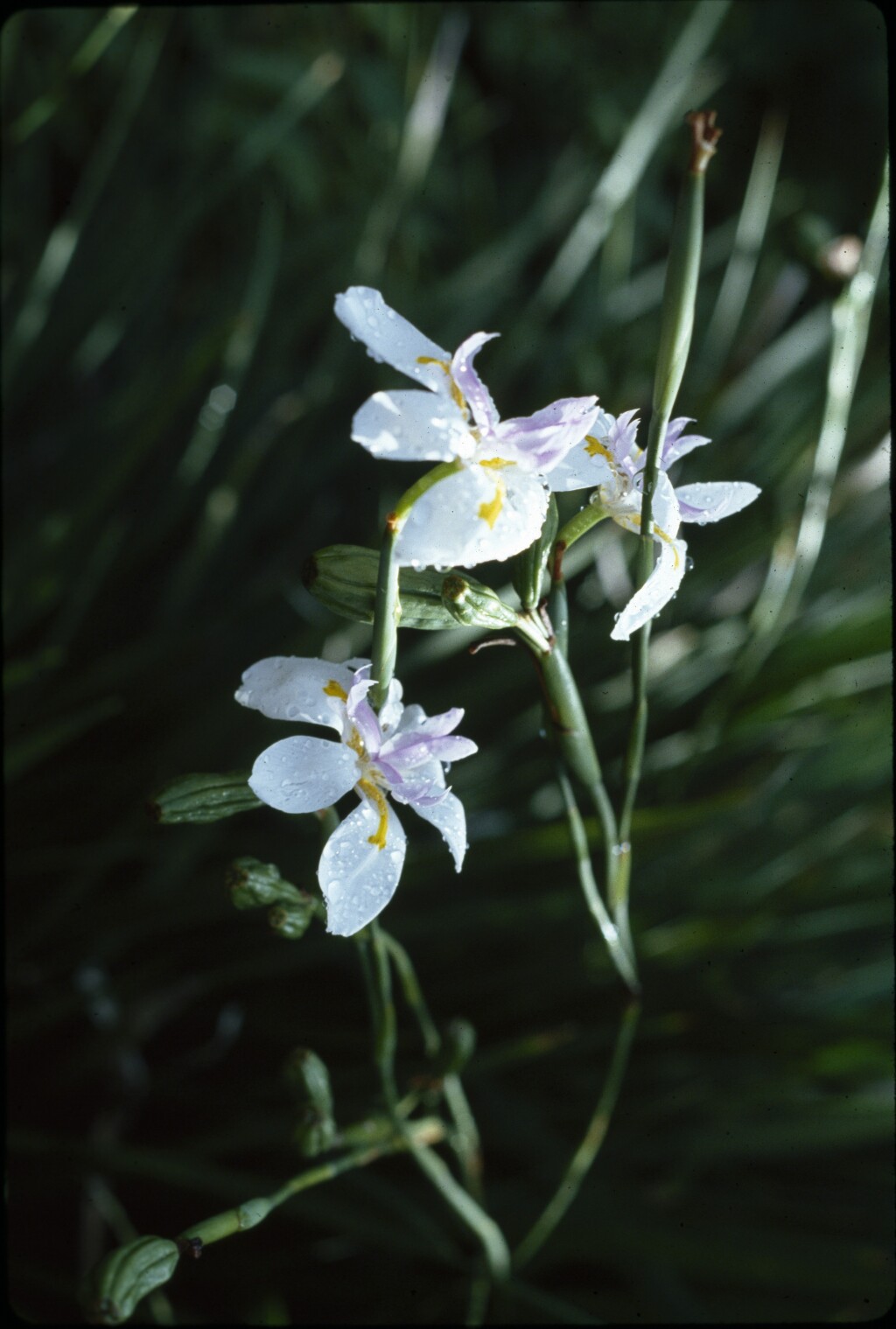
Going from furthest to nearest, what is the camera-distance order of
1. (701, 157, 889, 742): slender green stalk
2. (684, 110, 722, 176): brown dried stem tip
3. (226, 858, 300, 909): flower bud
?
(701, 157, 889, 742): slender green stalk < (226, 858, 300, 909): flower bud < (684, 110, 722, 176): brown dried stem tip

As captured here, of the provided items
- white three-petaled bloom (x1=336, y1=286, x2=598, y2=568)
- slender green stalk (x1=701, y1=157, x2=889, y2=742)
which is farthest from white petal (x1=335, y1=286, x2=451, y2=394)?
slender green stalk (x1=701, y1=157, x2=889, y2=742)

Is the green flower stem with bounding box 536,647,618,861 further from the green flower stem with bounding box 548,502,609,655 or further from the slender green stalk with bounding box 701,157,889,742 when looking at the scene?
the slender green stalk with bounding box 701,157,889,742

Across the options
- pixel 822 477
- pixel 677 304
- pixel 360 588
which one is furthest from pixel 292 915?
pixel 822 477

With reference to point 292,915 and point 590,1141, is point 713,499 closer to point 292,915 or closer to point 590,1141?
point 292,915

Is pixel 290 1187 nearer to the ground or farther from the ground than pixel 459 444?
nearer to the ground

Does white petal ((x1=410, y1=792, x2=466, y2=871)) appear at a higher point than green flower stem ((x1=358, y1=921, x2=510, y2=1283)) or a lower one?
higher

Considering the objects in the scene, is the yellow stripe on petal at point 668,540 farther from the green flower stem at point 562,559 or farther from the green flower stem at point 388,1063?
the green flower stem at point 388,1063
